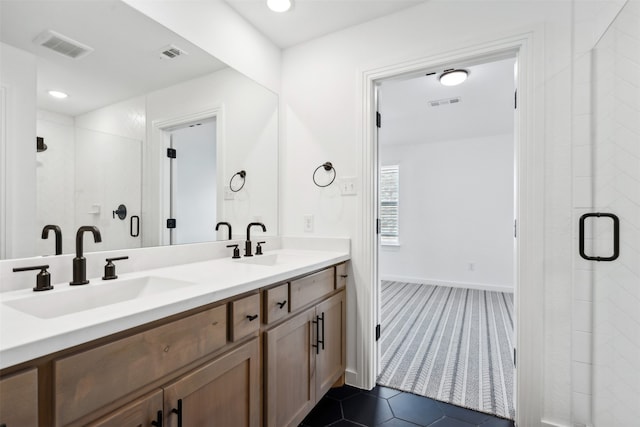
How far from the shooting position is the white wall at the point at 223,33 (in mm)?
1542

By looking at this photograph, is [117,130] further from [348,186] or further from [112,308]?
[348,186]

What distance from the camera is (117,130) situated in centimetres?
138

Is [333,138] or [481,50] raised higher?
[481,50]

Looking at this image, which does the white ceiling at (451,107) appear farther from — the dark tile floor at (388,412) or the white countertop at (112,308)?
the dark tile floor at (388,412)

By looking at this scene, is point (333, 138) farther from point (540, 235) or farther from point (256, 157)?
point (540, 235)

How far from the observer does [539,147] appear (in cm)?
152

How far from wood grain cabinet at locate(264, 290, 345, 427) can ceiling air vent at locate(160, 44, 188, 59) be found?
145 cm

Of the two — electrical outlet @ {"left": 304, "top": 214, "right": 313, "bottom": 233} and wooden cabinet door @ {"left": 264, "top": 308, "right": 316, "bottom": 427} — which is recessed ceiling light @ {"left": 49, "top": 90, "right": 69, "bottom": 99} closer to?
wooden cabinet door @ {"left": 264, "top": 308, "right": 316, "bottom": 427}

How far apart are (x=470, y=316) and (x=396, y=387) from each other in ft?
6.06

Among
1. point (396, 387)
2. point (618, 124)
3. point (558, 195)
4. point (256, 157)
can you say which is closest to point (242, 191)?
point (256, 157)

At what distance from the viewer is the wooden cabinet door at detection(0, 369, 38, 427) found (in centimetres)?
58

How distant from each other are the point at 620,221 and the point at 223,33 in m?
2.21

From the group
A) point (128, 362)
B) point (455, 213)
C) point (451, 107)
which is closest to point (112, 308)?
point (128, 362)

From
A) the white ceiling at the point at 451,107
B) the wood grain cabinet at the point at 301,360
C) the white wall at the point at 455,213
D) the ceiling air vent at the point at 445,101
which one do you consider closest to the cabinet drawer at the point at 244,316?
the wood grain cabinet at the point at 301,360
